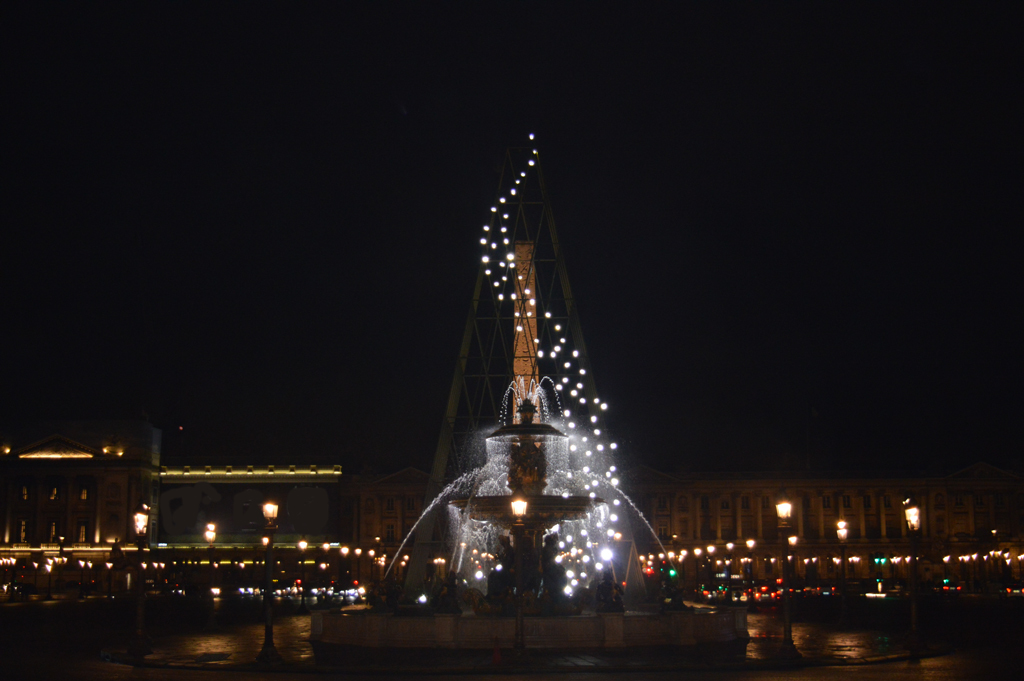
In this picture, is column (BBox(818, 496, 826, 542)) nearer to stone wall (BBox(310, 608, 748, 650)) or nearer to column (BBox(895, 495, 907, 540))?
column (BBox(895, 495, 907, 540))

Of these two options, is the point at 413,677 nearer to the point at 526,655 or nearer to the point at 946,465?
the point at 526,655

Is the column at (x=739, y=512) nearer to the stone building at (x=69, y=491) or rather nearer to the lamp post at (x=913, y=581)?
the stone building at (x=69, y=491)

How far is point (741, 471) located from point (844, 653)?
80149 millimetres

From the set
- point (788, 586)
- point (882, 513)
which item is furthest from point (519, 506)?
point (882, 513)

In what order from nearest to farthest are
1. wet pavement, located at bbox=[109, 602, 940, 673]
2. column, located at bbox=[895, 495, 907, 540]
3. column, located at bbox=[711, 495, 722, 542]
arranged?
wet pavement, located at bbox=[109, 602, 940, 673] < column, located at bbox=[895, 495, 907, 540] < column, located at bbox=[711, 495, 722, 542]

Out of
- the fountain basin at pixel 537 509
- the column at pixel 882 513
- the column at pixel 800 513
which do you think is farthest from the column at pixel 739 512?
the fountain basin at pixel 537 509

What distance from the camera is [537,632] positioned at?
72.7 ft

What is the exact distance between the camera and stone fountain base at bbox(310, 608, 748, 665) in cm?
2216

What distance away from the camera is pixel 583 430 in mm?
42875

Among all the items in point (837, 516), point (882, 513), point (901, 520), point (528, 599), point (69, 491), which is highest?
point (69, 491)

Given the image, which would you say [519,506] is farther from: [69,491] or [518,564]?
[69,491]

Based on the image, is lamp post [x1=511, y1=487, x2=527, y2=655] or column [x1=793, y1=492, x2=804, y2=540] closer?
lamp post [x1=511, y1=487, x2=527, y2=655]

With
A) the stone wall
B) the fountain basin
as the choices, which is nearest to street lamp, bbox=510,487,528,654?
the stone wall

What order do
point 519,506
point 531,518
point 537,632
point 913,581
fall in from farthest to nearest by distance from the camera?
point 531,518 < point 913,581 < point 537,632 < point 519,506
